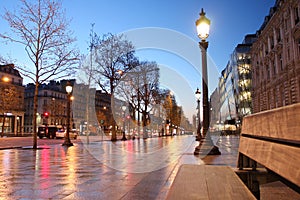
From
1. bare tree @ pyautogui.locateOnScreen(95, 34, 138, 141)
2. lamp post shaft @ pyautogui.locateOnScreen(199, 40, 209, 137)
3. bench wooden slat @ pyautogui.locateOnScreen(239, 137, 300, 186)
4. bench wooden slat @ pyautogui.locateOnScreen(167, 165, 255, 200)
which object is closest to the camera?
bench wooden slat @ pyautogui.locateOnScreen(239, 137, 300, 186)

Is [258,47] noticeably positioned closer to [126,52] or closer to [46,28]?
[126,52]

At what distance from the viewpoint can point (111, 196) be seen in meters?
4.67

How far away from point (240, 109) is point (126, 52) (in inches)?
2105

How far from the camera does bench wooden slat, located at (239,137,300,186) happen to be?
5.11 ft

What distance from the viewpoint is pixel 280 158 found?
1.85 m

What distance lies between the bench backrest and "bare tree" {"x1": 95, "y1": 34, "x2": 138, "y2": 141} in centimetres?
A: 2848

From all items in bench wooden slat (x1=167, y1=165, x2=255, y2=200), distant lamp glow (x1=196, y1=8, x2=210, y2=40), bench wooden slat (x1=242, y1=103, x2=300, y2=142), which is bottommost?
bench wooden slat (x1=167, y1=165, x2=255, y2=200)

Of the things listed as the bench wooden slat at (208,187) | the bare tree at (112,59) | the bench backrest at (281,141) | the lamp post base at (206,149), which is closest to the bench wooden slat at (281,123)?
the bench backrest at (281,141)

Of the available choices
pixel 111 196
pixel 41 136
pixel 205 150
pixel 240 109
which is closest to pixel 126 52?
pixel 205 150

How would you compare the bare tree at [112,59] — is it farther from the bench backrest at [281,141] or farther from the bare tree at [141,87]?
the bench backrest at [281,141]

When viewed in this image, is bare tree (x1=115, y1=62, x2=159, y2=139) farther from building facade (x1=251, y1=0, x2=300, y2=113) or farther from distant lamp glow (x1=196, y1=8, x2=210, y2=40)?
distant lamp glow (x1=196, y1=8, x2=210, y2=40)

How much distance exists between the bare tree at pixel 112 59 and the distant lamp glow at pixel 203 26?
19.8 meters

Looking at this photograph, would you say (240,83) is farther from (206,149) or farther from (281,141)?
(281,141)

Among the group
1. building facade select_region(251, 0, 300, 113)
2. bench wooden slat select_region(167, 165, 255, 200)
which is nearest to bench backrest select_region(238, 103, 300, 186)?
bench wooden slat select_region(167, 165, 255, 200)
